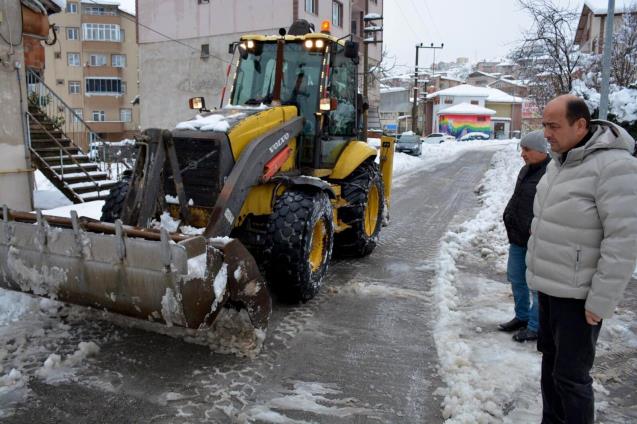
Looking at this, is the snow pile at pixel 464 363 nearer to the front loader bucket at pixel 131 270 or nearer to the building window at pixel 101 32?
the front loader bucket at pixel 131 270

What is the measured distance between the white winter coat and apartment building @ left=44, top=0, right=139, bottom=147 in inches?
1820

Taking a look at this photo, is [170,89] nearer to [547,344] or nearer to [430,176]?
[430,176]

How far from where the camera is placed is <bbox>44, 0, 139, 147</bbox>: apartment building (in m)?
45.2

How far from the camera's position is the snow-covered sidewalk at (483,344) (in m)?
3.40

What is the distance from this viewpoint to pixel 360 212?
6.62 metres

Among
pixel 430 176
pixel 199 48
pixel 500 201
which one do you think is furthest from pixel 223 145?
pixel 199 48

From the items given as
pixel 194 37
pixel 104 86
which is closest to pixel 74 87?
pixel 104 86

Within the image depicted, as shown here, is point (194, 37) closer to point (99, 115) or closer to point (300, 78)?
point (300, 78)

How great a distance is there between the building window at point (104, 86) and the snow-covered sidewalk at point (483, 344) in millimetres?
43874

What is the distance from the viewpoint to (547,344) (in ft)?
9.64

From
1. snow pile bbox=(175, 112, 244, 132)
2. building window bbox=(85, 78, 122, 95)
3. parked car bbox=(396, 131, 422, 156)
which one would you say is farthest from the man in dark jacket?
building window bbox=(85, 78, 122, 95)

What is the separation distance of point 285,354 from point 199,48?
2379 centimetres

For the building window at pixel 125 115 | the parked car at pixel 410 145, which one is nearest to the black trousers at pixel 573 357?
the parked car at pixel 410 145

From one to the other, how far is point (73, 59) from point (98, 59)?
92.3 inches
